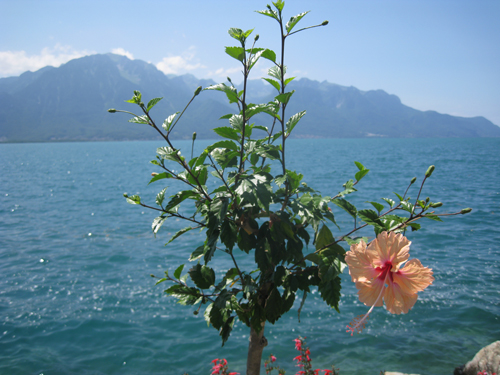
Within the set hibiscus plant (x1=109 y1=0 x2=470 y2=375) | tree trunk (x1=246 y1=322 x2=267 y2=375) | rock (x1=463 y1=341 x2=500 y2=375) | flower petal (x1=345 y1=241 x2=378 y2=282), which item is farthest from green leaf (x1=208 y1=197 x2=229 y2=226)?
rock (x1=463 y1=341 x2=500 y2=375)

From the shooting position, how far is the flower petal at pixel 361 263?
105 cm

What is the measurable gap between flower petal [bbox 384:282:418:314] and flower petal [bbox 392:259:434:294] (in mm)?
15

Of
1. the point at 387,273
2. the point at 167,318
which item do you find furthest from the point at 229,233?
the point at 167,318

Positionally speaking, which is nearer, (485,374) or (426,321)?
(485,374)

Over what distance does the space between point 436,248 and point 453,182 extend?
2086cm

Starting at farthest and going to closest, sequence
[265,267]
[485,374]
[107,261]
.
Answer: [107,261] < [485,374] < [265,267]

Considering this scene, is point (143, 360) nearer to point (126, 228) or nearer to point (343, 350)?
point (343, 350)

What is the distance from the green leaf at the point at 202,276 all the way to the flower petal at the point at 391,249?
99 cm

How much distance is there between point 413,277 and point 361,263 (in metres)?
0.16

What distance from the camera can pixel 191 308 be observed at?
7.70 m

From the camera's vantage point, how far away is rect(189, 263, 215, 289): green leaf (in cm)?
177

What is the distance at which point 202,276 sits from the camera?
1.79 metres

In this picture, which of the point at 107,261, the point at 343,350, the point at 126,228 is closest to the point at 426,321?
the point at 343,350

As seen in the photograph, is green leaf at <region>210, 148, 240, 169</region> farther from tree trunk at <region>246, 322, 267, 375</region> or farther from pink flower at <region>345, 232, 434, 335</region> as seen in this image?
tree trunk at <region>246, 322, 267, 375</region>
